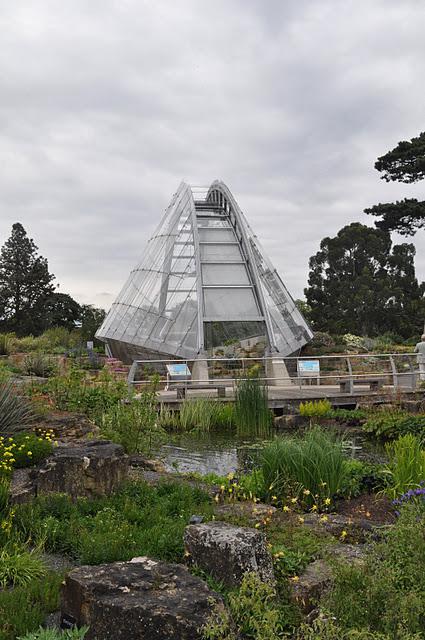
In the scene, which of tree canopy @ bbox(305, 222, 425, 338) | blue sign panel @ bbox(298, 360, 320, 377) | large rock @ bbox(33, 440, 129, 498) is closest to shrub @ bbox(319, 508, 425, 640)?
large rock @ bbox(33, 440, 129, 498)

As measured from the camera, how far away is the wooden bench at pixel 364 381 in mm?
14664

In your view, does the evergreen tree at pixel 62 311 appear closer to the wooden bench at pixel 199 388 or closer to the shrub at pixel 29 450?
the wooden bench at pixel 199 388

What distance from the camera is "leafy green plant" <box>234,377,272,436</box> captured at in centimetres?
1127

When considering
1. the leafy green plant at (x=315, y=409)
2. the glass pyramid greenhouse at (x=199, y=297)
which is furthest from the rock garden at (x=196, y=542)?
the glass pyramid greenhouse at (x=199, y=297)

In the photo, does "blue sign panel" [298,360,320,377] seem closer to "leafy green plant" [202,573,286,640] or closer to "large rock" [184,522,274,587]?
"large rock" [184,522,274,587]

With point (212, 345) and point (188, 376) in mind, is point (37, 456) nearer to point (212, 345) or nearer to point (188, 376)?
point (188, 376)

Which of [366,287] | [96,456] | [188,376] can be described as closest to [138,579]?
[96,456]

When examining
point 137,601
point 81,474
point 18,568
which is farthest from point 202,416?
point 137,601

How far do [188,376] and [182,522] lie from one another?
1082 centimetres

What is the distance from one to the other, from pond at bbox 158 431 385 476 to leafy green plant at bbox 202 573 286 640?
4375mm

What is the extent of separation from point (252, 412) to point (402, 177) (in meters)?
20.1

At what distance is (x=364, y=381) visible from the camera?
15078 millimetres

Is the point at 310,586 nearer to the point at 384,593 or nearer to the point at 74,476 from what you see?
the point at 384,593

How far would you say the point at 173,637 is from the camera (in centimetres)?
267
